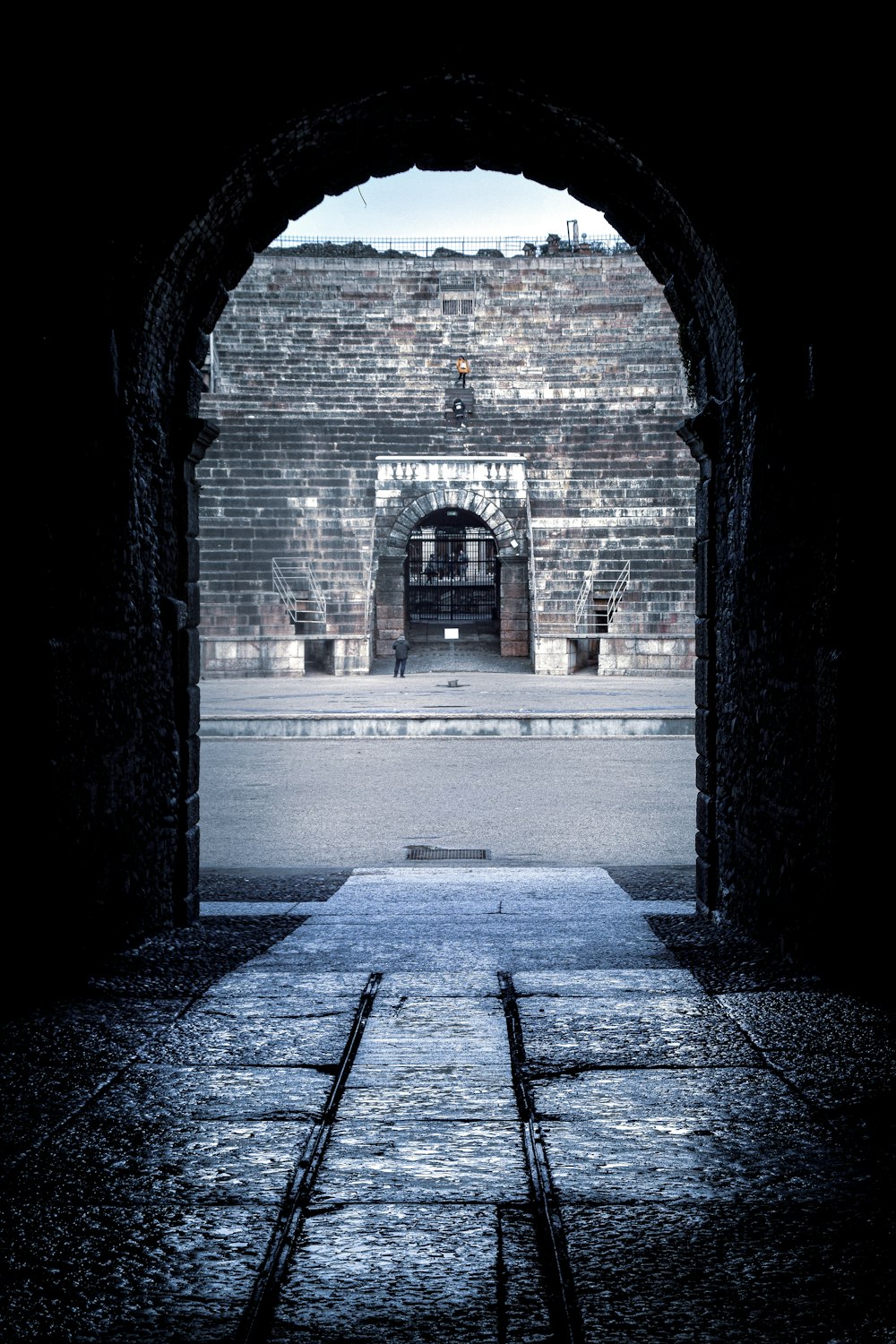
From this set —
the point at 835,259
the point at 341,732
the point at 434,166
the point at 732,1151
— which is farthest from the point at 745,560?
the point at 341,732

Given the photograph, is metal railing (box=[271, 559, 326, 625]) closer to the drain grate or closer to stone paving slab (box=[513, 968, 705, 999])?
the drain grate

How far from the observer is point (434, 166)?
563 cm

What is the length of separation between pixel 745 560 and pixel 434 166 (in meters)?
2.42

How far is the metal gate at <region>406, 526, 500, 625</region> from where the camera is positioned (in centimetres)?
2914

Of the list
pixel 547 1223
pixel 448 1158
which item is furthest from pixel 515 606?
pixel 547 1223

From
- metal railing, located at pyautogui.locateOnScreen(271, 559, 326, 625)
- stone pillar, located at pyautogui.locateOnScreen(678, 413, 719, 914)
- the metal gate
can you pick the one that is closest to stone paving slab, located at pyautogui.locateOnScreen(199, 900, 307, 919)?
stone pillar, located at pyautogui.locateOnScreen(678, 413, 719, 914)

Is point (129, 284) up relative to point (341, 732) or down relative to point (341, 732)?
up

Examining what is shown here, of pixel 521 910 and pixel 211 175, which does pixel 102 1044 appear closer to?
pixel 521 910

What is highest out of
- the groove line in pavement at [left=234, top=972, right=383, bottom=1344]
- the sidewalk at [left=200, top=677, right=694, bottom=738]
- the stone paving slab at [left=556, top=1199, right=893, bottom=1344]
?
the sidewalk at [left=200, top=677, right=694, bottom=738]

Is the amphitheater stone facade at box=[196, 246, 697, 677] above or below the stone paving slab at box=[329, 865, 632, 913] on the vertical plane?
above

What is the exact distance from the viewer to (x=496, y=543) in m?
25.7

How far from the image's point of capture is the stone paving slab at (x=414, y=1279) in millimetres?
1770

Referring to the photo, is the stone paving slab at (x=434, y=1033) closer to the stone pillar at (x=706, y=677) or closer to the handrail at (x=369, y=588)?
the stone pillar at (x=706, y=677)

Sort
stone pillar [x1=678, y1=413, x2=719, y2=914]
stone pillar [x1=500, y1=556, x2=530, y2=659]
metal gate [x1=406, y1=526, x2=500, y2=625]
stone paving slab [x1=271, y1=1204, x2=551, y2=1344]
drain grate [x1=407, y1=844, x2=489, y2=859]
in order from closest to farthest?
1. stone paving slab [x1=271, y1=1204, x2=551, y2=1344]
2. stone pillar [x1=678, y1=413, x2=719, y2=914]
3. drain grate [x1=407, y1=844, x2=489, y2=859]
4. stone pillar [x1=500, y1=556, x2=530, y2=659]
5. metal gate [x1=406, y1=526, x2=500, y2=625]
